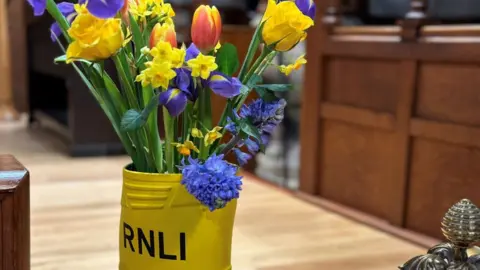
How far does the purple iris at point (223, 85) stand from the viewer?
2.59 feet

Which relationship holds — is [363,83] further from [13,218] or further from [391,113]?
[13,218]

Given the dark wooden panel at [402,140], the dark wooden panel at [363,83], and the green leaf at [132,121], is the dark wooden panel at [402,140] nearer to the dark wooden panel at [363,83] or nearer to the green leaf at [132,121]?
the dark wooden panel at [363,83]

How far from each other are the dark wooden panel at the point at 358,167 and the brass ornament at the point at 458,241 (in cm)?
113

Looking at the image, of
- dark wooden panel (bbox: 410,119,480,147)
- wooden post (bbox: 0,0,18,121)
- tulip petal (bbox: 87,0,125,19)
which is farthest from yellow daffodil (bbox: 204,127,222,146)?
wooden post (bbox: 0,0,18,121)

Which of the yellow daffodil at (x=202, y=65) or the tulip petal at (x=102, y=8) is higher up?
the tulip petal at (x=102, y=8)

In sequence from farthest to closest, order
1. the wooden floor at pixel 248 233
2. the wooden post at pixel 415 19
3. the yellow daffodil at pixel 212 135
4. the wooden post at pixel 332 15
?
the wooden post at pixel 332 15 < the wooden post at pixel 415 19 < the wooden floor at pixel 248 233 < the yellow daffodil at pixel 212 135

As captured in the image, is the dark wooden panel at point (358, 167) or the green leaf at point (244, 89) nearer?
the green leaf at point (244, 89)

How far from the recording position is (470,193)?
1.66 metres

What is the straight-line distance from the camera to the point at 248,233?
1806mm

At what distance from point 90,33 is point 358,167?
4.77 ft

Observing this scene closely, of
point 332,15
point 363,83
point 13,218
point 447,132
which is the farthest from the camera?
point 332,15

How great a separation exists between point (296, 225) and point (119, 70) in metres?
1.18

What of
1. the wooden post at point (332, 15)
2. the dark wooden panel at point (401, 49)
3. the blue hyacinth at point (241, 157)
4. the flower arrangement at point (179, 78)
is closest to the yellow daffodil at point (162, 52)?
the flower arrangement at point (179, 78)

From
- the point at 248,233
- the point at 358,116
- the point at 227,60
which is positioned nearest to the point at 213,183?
the point at 227,60
